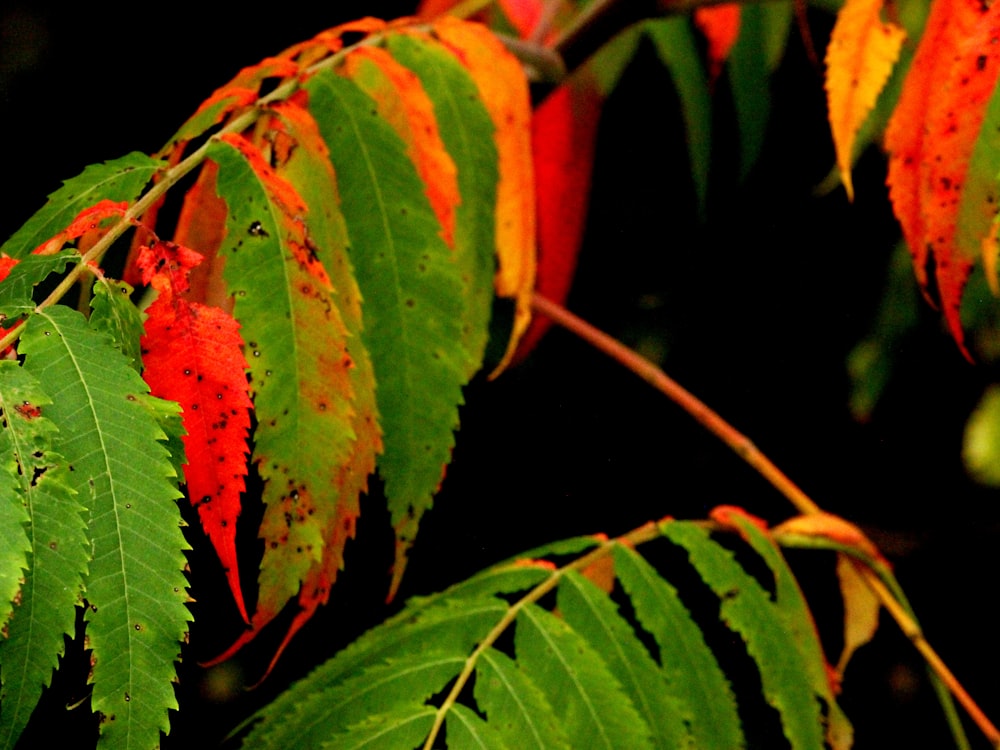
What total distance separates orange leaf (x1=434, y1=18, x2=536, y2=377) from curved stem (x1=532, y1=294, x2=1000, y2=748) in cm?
25

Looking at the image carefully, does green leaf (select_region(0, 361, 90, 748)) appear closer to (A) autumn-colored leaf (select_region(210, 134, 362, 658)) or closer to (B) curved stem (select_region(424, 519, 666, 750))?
(A) autumn-colored leaf (select_region(210, 134, 362, 658))

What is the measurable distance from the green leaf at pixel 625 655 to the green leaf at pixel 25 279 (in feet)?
1.12

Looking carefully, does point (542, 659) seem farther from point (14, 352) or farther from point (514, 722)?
point (14, 352)

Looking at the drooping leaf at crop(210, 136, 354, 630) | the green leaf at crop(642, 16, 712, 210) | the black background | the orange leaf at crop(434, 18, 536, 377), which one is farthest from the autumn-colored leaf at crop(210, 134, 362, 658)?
the black background

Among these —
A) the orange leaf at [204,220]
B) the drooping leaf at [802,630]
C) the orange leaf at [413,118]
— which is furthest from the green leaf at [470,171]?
the drooping leaf at [802,630]

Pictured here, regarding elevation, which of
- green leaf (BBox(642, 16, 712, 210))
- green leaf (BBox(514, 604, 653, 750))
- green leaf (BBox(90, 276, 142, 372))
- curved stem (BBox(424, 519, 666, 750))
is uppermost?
green leaf (BBox(642, 16, 712, 210))

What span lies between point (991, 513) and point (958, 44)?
1.48m

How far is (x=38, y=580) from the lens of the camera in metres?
0.34

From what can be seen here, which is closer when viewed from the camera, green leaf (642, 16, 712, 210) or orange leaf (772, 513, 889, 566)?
orange leaf (772, 513, 889, 566)

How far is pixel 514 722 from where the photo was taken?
19.6 inches

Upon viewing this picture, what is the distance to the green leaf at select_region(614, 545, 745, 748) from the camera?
1.90 feet

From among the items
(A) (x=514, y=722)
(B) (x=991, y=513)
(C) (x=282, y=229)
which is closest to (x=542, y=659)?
(A) (x=514, y=722)

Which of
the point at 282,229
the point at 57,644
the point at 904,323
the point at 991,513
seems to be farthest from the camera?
the point at 991,513

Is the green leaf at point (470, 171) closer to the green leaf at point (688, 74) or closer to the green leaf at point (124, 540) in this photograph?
the green leaf at point (124, 540)
